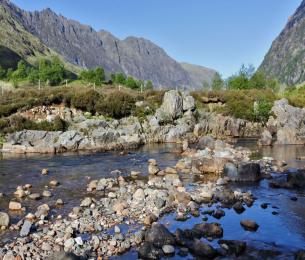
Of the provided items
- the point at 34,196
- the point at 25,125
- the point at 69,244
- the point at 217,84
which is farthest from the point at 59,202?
the point at 217,84

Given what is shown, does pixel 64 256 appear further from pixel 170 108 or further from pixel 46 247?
pixel 170 108

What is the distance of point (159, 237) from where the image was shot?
17.5 m

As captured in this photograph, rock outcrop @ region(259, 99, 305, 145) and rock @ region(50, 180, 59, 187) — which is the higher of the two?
rock outcrop @ region(259, 99, 305, 145)

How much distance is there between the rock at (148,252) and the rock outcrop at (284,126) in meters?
41.5

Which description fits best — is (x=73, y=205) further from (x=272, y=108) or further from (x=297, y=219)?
(x=272, y=108)

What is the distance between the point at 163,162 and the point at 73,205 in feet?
56.7

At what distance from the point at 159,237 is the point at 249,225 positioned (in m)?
5.25

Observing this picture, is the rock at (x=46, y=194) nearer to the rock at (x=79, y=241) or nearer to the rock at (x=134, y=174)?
the rock at (x=134, y=174)

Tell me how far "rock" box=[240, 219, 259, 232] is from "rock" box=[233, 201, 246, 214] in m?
2.46

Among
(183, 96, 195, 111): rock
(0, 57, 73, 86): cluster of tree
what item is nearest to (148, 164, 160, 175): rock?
(183, 96, 195, 111): rock

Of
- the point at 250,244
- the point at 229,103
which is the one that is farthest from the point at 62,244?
the point at 229,103

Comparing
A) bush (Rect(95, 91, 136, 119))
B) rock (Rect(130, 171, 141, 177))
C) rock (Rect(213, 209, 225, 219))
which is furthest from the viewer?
bush (Rect(95, 91, 136, 119))

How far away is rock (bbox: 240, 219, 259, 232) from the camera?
64.7ft

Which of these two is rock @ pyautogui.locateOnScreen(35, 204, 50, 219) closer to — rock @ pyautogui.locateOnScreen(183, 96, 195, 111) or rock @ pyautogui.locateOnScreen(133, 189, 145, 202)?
rock @ pyautogui.locateOnScreen(133, 189, 145, 202)
